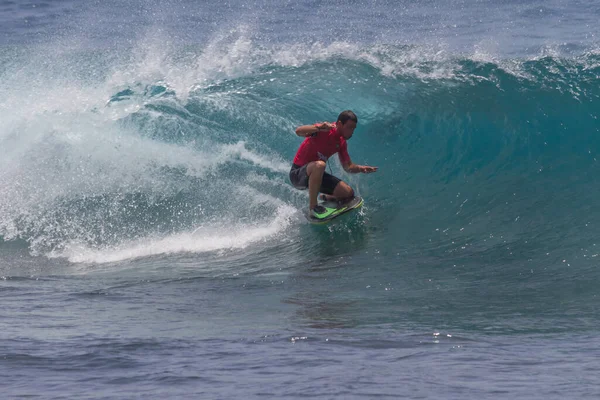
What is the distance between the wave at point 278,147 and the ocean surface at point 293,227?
0.12ft

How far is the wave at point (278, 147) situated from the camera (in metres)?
10.4

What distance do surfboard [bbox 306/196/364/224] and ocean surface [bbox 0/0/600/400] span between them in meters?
0.25

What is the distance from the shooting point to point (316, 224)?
10.1 m

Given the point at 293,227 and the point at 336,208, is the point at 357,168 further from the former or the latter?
the point at 293,227

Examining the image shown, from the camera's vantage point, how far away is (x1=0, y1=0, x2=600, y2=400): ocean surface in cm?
511

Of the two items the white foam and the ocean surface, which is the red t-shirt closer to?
the ocean surface

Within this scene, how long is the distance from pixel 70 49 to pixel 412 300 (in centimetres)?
1474

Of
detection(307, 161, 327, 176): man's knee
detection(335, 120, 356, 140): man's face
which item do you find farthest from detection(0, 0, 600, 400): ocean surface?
detection(335, 120, 356, 140): man's face

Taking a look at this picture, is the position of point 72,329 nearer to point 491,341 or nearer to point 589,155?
point 491,341

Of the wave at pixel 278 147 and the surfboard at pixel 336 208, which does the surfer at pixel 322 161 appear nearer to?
the surfboard at pixel 336 208

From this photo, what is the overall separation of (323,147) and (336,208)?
2.74 feet

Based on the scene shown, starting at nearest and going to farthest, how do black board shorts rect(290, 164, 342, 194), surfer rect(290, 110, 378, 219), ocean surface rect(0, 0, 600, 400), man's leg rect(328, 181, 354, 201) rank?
ocean surface rect(0, 0, 600, 400) < surfer rect(290, 110, 378, 219) < black board shorts rect(290, 164, 342, 194) < man's leg rect(328, 181, 354, 201)

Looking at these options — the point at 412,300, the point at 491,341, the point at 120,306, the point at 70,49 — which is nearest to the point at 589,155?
the point at 412,300

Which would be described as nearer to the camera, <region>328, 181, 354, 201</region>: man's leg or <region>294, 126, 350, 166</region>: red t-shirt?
<region>294, 126, 350, 166</region>: red t-shirt
